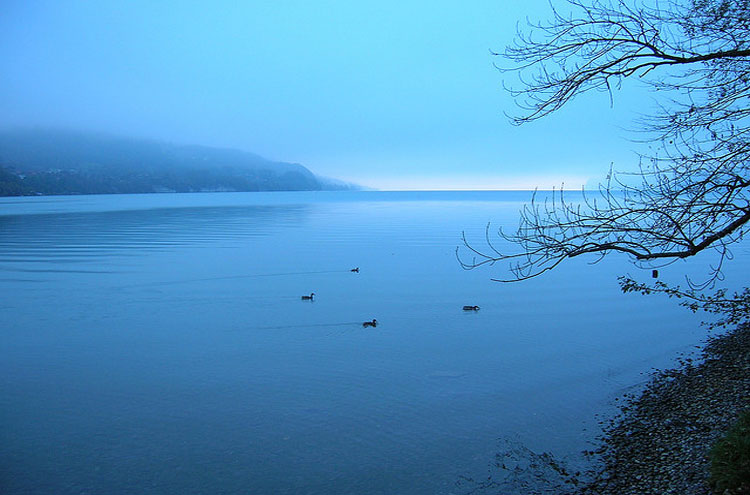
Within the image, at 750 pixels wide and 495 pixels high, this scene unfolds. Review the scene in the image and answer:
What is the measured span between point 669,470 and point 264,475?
6.81m

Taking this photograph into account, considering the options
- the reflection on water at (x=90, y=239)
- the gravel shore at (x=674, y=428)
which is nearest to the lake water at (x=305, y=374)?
the gravel shore at (x=674, y=428)

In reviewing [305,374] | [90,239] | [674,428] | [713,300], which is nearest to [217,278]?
[305,374]

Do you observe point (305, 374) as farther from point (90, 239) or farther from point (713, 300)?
point (90, 239)

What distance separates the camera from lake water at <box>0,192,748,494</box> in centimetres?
985

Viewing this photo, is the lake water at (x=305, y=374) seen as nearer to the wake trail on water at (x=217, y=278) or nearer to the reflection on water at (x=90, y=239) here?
the wake trail on water at (x=217, y=278)

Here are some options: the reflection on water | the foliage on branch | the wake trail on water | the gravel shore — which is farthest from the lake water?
the reflection on water

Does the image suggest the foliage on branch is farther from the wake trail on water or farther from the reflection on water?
the reflection on water

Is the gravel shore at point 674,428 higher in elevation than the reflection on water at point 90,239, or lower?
higher

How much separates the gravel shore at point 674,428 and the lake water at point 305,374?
2.38ft

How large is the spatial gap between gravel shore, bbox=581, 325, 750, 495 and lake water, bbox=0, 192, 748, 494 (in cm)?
73

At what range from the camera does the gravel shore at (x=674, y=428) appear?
8.16m

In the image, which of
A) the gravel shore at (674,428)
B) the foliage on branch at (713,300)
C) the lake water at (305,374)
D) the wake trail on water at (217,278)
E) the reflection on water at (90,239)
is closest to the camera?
the gravel shore at (674,428)

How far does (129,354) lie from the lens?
16250 mm

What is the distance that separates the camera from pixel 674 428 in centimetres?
1003
